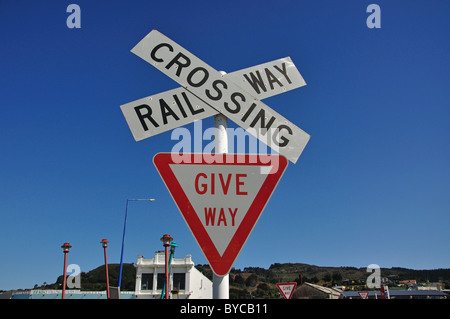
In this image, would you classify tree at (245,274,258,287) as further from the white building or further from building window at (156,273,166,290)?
building window at (156,273,166,290)

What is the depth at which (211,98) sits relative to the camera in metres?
2.79

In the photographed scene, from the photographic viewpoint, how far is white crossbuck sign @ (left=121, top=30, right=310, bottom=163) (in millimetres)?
2650

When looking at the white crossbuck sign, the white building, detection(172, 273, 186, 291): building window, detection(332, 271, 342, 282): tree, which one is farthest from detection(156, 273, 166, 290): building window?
detection(332, 271, 342, 282): tree

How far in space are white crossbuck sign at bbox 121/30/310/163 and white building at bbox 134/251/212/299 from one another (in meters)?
48.4

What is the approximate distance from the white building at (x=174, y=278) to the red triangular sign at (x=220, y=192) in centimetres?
4855

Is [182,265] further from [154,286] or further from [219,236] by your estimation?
[219,236]

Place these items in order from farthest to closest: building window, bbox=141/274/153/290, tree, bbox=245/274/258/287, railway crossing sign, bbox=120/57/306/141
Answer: tree, bbox=245/274/258/287 < building window, bbox=141/274/153/290 < railway crossing sign, bbox=120/57/306/141

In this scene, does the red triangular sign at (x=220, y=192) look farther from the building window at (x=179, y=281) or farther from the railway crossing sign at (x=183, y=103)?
the building window at (x=179, y=281)

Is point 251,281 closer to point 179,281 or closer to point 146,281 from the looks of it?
point 179,281

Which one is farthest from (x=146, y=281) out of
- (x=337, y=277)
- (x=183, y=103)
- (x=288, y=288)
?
(x=337, y=277)

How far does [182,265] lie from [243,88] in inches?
1919

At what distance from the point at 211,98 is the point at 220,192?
34.2 inches
